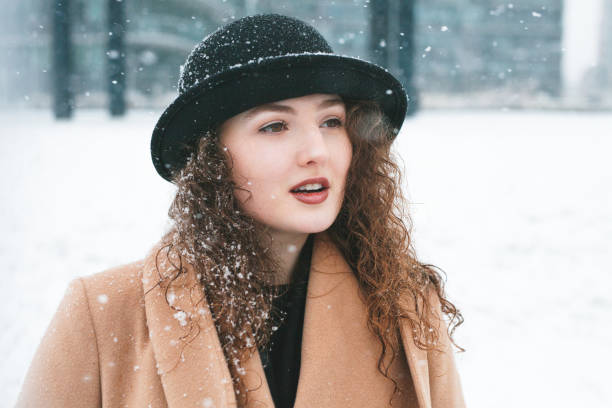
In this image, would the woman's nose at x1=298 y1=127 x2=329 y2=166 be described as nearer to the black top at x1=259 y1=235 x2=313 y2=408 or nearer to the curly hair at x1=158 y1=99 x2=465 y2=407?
the curly hair at x1=158 y1=99 x2=465 y2=407

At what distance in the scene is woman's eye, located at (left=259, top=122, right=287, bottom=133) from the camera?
146 centimetres

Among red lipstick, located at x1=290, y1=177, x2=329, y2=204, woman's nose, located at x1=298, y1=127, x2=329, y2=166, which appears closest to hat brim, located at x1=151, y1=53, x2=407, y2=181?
woman's nose, located at x1=298, y1=127, x2=329, y2=166

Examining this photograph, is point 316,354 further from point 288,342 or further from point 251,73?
point 251,73

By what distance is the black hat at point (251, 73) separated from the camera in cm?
137

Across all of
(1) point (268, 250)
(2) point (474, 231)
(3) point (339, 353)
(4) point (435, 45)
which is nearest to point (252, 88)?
(1) point (268, 250)

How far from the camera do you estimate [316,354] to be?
156cm

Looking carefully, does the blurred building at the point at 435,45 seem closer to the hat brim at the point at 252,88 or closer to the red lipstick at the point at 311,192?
the hat brim at the point at 252,88

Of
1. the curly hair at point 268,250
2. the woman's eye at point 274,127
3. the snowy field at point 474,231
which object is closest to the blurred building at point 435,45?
the snowy field at point 474,231

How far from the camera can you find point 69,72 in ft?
28.1

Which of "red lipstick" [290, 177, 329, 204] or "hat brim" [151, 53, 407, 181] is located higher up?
"hat brim" [151, 53, 407, 181]

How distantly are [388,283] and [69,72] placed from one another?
859 cm

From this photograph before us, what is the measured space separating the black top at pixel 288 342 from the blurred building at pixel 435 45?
8.02 metres

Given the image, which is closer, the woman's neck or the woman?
the woman

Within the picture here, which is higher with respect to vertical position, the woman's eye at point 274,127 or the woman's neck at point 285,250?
the woman's eye at point 274,127
